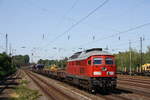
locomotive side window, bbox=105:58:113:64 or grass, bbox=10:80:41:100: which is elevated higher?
locomotive side window, bbox=105:58:113:64

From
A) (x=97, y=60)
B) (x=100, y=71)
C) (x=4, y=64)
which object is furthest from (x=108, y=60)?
(x=4, y=64)

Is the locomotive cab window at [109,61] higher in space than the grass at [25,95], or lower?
higher

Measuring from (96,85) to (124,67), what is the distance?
87.7 meters

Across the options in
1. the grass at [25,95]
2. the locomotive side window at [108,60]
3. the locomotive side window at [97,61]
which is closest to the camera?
the grass at [25,95]

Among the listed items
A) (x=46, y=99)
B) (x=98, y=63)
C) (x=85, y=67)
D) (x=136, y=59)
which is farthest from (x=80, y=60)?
(x=136, y=59)

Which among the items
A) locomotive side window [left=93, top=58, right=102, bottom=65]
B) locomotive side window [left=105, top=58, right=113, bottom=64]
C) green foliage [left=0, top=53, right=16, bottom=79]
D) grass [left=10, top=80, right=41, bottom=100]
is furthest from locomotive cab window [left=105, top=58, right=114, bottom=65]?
green foliage [left=0, top=53, right=16, bottom=79]

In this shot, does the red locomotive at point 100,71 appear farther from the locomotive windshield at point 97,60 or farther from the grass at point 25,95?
the grass at point 25,95

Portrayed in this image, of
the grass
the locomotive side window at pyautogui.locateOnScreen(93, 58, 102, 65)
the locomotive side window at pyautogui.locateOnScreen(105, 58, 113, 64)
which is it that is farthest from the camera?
the locomotive side window at pyautogui.locateOnScreen(105, 58, 113, 64)

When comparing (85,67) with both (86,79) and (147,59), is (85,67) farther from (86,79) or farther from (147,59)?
(147,59)

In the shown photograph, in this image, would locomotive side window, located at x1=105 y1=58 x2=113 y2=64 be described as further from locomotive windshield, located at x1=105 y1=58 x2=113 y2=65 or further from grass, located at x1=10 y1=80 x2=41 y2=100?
grass, located at x1=10 y1=80 x2=41 y2=100

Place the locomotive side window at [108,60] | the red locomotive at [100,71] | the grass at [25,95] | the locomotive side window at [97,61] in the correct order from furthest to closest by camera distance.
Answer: the locomotive side window at [108,60], the locomotive side window at [97,61], the red locomotive at [100,71], the grass at [25,95]

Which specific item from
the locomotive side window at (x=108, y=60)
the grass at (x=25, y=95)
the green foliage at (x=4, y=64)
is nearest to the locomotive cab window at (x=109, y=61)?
the locomotive side window at (x=108, y=60)

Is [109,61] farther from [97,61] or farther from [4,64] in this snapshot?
[4,64]

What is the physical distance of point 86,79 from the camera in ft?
80.4
